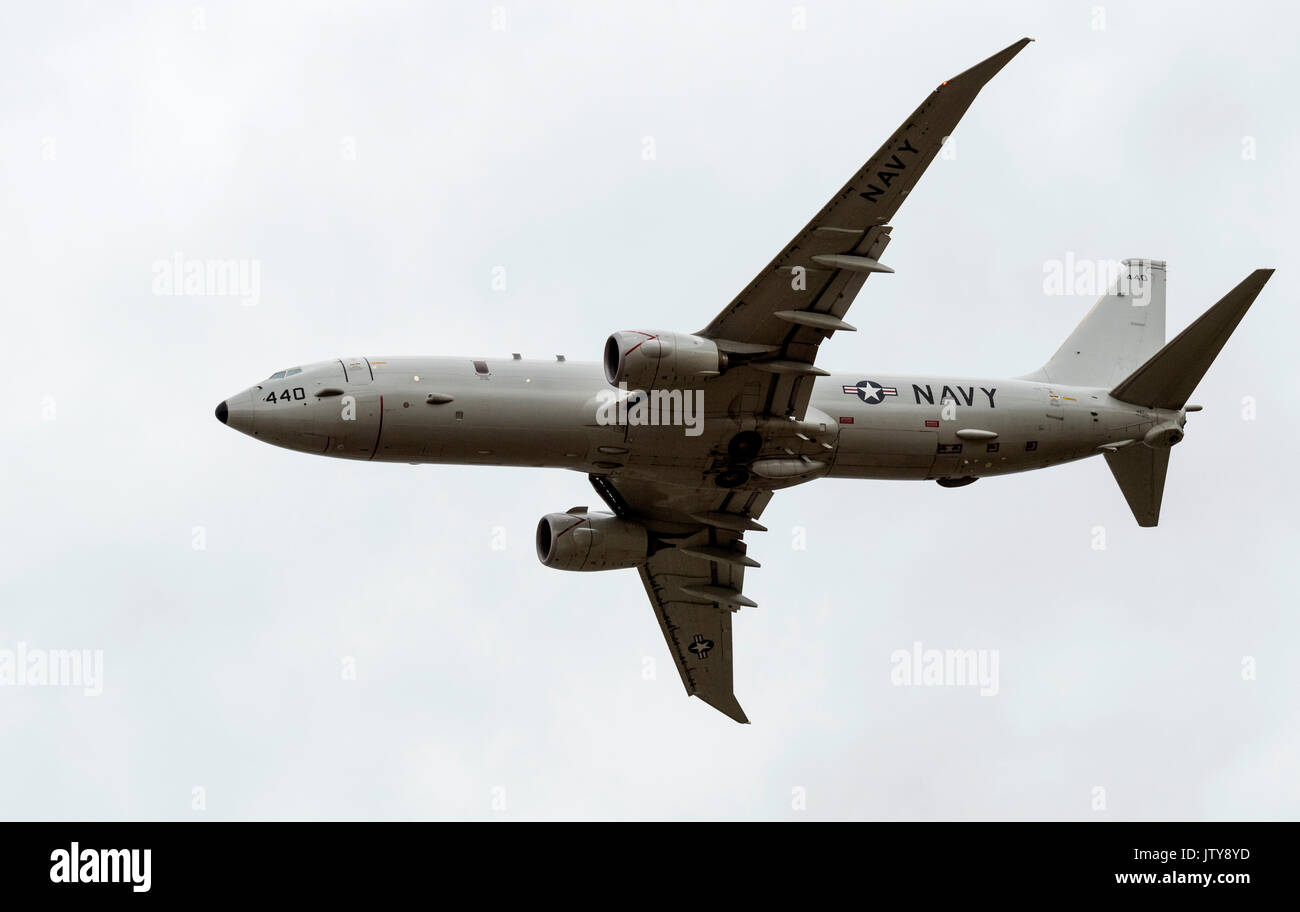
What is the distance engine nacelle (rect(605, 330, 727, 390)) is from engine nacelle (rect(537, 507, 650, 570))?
359 inches

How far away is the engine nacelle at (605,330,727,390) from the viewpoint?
164 feet

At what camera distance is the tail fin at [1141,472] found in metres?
59.2

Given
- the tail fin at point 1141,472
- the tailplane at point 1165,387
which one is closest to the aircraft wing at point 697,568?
the tail fin at point 1141,472

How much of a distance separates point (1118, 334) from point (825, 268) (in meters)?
16.2

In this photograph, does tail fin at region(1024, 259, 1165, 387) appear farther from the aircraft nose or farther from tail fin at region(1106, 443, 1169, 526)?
the aircraft nose

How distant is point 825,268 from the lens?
164ft

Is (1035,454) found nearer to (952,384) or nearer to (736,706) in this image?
(952,384)

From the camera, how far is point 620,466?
2138 inches

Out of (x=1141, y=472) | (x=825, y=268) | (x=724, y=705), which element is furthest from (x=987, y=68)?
(x=724, y=705)

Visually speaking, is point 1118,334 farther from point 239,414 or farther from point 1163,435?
point 239,414

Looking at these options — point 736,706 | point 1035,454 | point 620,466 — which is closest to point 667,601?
point 736,706
